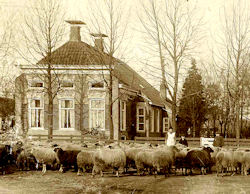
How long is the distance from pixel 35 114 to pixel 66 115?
2516 mm

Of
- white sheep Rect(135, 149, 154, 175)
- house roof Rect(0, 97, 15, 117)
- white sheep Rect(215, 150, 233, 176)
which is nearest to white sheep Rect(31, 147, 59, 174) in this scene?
white sheep Rect(135, 149, 154, 175)

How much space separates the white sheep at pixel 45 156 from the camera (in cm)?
1883

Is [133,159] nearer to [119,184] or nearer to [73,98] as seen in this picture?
[119,184]

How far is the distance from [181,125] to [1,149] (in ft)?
108

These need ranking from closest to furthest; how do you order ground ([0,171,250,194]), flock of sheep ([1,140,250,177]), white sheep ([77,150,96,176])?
ground ([0,171,250,194]) < flock of sheep ([1,140,250,177]) < white sheep ([77,150,96,176])

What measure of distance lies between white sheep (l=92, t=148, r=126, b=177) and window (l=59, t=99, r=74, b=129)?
17889 millimetres

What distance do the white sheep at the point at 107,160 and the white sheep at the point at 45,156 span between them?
248cm

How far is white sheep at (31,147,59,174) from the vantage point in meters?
18.8

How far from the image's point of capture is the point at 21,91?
35094 mm

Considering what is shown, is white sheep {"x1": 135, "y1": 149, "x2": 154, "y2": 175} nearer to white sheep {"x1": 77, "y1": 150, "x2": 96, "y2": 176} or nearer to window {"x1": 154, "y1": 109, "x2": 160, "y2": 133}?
white sheep {"x1": 77, "y1": 150, "x2": 96, "y2": 176}

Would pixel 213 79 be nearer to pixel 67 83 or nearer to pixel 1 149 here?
pixel 67 83

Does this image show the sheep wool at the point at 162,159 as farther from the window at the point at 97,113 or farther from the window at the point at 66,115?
the window at the point at 66,115

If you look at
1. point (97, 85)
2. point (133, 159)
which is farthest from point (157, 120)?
point (133, 159)

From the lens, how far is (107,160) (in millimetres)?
17016
